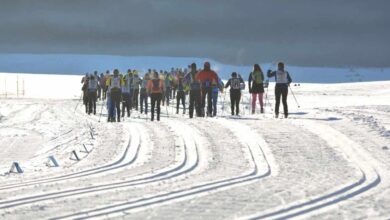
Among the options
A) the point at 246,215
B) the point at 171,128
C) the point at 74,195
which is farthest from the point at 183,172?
the point at 171,128

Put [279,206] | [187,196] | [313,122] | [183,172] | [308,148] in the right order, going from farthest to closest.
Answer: [313,122] → [308,148] → [183,172] → [187,196] → [279,206]

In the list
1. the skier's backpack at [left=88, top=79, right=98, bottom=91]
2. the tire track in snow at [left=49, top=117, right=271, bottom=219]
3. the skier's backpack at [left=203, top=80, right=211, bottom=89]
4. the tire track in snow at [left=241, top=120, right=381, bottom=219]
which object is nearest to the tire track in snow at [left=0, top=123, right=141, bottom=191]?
the tire track in snow at [left=49, top=117, right=271, bottom=219]

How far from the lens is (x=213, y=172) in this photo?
904 cm

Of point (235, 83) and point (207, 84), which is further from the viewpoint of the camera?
point (235, 83)

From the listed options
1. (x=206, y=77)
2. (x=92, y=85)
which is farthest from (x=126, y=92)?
(x=206, y=77)

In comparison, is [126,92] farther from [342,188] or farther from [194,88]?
[342,188]

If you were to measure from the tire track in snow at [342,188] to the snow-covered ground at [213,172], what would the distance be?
0.01m

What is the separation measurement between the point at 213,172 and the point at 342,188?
2.00m

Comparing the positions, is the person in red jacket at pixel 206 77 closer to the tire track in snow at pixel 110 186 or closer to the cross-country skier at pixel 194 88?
the cross-country skier at pixel 194 88

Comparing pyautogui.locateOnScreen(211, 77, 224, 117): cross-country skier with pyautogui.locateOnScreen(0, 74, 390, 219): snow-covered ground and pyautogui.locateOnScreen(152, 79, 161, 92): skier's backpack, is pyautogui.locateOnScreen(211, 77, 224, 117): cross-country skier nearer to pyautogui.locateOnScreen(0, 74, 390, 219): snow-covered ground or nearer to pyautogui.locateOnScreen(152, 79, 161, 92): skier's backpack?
pyautogui.locateOnScreen(152, 79, 161, 92): skier's backpack

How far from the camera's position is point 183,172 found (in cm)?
901

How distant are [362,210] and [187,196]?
1930 millimetres

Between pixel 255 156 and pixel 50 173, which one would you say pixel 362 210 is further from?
pixel 50 173

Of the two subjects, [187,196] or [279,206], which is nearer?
[279,206]
